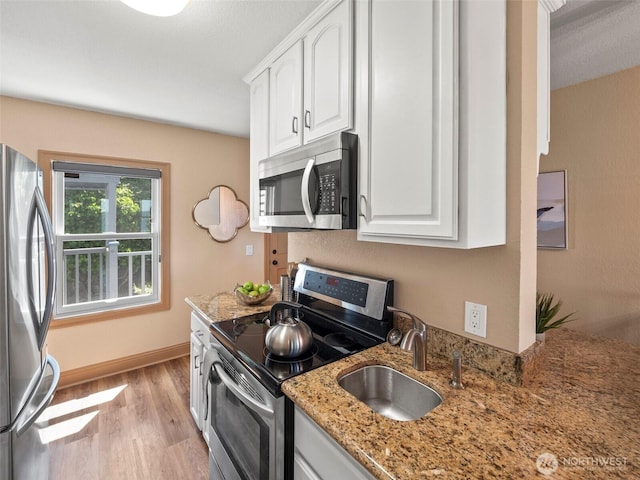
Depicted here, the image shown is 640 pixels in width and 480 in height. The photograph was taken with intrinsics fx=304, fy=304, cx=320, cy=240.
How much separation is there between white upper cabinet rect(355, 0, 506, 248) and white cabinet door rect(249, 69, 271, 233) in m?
0.80

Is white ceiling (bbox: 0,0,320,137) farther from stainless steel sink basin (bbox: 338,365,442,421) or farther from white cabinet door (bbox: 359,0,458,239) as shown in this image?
stainless steel sink basin (bbox: 338,365,442,421)

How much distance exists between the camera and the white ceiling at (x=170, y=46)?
4.75ft

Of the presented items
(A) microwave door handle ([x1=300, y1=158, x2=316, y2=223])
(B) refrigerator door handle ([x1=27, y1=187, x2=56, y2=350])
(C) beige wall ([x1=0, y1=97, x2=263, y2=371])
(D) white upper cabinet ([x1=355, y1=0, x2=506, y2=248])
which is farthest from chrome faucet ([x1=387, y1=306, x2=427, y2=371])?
(C) beige wall ([x1=0, y1=97, x2=263, y2=371])

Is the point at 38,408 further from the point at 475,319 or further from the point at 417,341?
the point at 475,319

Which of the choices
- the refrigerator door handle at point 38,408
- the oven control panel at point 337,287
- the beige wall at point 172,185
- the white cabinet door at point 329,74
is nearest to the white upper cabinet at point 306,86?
the white cabinet door at point 329,74

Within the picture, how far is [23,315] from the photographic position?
128 centimetres

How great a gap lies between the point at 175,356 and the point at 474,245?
3.29 m

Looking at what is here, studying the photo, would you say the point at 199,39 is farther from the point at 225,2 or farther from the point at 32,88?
the point at 32,88

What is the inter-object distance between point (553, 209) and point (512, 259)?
1863 millimetres

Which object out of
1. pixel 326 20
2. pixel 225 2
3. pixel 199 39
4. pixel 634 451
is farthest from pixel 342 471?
Result: pixel 199 39

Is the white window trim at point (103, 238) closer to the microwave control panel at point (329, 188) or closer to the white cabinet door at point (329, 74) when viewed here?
the white cabinet door at point (329, 74)

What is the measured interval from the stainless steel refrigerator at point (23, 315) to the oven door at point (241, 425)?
750 mm

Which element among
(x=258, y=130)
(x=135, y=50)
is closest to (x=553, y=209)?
(x=258, y=130)

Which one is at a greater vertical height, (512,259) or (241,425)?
(512,259)
